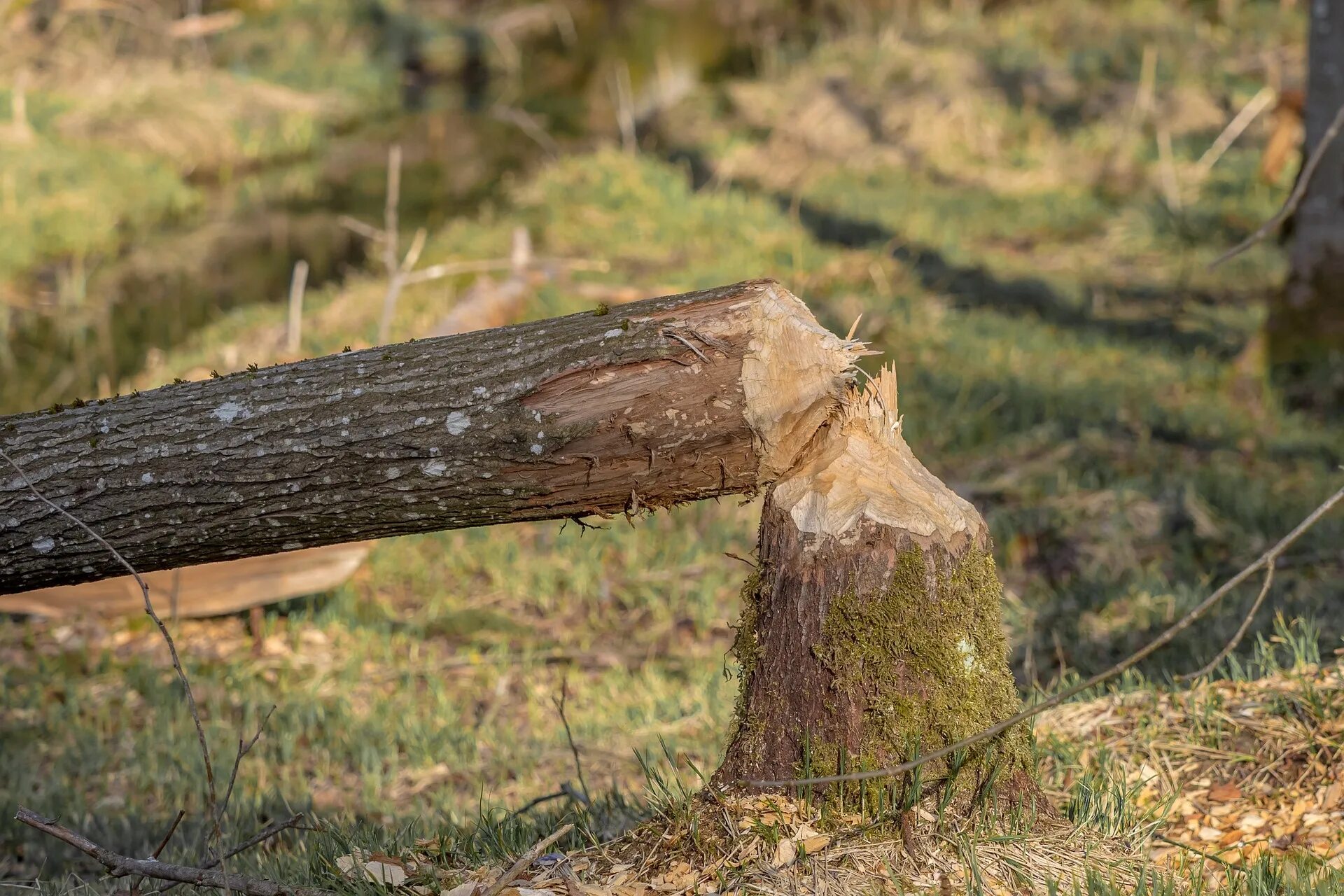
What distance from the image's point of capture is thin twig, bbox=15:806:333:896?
2438 millimetres

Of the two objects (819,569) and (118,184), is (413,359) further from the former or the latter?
(118,184)

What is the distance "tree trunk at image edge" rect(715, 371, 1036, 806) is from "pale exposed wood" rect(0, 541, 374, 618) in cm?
295

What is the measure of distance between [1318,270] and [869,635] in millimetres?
5146

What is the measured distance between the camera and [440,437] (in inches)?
99.7

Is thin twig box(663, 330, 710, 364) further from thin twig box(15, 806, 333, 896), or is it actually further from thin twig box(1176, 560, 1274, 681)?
thin twig box(15, 806, 333, 896)

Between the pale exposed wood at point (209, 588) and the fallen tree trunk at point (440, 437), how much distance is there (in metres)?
2.35

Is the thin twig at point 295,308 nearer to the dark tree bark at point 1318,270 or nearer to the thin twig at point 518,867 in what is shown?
the thin twig at point 518,867

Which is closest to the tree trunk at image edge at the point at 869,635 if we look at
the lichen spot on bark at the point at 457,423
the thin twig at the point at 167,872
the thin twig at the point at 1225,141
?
the lichen spot on bark at the point at 457,423

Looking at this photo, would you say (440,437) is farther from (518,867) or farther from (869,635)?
(869,635)

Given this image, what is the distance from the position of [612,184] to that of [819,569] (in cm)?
948

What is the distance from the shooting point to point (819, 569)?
2.60 m

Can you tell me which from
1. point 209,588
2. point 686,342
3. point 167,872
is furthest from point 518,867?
point 209,588

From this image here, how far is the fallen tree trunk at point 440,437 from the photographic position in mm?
2482

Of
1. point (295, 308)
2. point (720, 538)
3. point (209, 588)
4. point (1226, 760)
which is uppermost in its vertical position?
point (295, 308)
